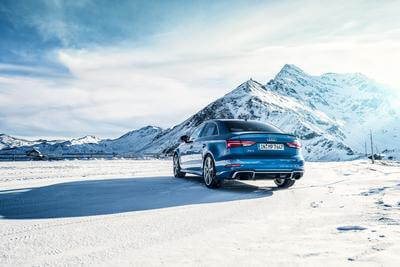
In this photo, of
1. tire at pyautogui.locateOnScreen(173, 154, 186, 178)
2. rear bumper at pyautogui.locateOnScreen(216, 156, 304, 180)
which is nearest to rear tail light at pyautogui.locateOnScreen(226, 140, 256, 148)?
rear bumper at pyautogui.locateOnScreen(216, 156, 304, 180)

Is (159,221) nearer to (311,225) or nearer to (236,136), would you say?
(311,225)

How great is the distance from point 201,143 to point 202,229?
504cm

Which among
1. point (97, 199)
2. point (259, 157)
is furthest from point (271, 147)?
point (97, 199)

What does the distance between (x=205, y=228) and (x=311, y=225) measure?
109 centimetres

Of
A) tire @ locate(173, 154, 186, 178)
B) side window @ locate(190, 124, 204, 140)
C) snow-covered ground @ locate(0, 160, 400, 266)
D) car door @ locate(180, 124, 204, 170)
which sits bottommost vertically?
snow-covered ground @ locate(0, 160, 400, 266)

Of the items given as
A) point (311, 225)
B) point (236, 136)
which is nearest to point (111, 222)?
point (311, 225)

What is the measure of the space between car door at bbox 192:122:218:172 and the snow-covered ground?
6.73 ft

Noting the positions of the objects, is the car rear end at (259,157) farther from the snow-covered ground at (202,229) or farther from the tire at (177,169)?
the tire at (177,169)

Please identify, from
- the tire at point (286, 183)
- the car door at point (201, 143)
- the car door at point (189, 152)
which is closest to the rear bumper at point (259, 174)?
the tire at point (286, 183)

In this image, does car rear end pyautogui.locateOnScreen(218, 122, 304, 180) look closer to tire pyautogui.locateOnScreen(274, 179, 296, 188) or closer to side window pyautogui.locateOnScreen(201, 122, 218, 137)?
tire pyautogui.locateOnScreen(274, 179, 296, 188)

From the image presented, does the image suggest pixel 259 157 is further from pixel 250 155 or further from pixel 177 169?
pixel 177 169

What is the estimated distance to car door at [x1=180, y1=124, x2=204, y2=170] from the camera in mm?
9672

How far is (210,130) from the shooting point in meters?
8.91

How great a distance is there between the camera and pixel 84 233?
3.82m
